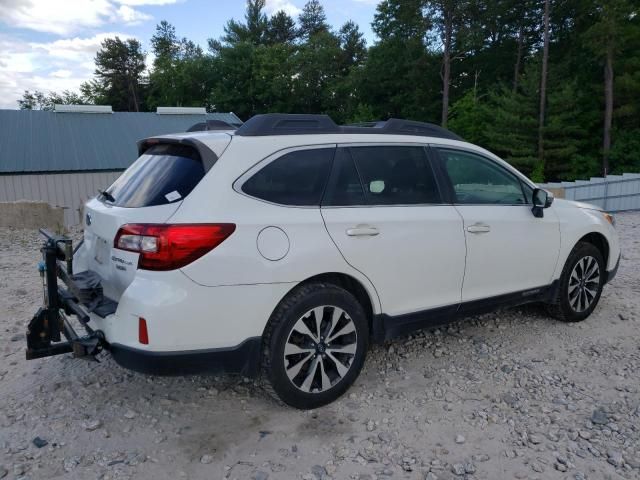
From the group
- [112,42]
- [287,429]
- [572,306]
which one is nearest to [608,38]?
[572,306]

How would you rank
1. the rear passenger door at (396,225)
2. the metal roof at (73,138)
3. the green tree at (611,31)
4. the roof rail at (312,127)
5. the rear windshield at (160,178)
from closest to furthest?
the rear windshield at (160,178) → the roof rail at (312,127) → the rear passenger door at (396,225) → the metal roof at (73,138) → the green tree at (611,31)

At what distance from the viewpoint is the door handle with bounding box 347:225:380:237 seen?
133 inches

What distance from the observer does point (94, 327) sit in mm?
3180

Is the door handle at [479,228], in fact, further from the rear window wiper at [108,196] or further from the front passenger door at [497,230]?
the rear window wiper at [108,196]

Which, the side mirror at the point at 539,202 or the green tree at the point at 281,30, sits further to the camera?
the green tree at the point at 281,30

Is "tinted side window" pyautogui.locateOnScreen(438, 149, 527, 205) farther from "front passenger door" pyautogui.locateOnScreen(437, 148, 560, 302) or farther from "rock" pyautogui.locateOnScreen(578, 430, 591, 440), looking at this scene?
"rock" pyautogui.locateOnScreen(578, 430, 591, 440)

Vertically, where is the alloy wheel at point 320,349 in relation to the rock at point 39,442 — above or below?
above

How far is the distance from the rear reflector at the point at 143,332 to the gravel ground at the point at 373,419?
2.24ft

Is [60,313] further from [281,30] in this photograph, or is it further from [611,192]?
[281,30]

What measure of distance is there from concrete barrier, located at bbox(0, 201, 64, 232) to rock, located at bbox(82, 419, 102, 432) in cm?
782

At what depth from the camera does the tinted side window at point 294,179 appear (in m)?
3.16

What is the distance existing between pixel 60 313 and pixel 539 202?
12.4 feet

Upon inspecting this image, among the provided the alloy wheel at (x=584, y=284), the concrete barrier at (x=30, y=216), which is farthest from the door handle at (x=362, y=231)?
the concrete barrier at (x=30, y=216)

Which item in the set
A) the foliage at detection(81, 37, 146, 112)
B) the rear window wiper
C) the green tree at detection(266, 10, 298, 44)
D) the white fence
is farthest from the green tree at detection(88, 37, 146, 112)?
the rear window wiper
